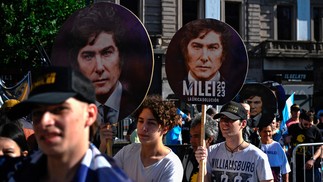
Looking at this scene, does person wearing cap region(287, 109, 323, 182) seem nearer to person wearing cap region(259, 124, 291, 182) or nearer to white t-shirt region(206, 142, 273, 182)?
person wearing cap region(259, 124, 291, 182)

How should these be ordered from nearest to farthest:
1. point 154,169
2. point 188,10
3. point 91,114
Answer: point 91,114 < point 154,169 < point 188,10

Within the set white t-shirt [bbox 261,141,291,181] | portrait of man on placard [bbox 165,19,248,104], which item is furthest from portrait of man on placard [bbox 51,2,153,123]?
white t-shirt [bbox 261,141,291,181]

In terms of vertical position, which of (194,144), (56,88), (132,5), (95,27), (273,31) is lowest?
(194,144)

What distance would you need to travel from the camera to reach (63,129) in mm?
2084

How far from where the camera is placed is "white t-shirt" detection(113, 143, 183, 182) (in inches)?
151

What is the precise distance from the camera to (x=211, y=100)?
4949 mm

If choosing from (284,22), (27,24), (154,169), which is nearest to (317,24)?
(284,22)

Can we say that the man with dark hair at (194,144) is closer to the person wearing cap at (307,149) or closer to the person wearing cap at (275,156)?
the person wearing cap at (275,156)

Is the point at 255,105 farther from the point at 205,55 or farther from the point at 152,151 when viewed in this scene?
the point at 152,151

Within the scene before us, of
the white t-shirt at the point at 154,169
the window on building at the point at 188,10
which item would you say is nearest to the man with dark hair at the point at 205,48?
the white t-shirt at the point at 154,169

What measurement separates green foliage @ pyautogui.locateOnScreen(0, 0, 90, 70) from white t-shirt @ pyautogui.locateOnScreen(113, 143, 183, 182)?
17165 millimetres

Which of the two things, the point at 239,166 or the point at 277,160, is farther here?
the point at 277,160

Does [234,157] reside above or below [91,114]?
below

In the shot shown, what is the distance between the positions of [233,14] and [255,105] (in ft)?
69.1
